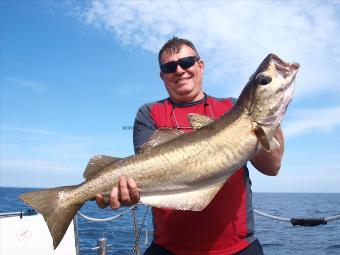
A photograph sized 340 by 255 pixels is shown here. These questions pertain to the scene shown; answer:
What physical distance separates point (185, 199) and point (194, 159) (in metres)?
0.50

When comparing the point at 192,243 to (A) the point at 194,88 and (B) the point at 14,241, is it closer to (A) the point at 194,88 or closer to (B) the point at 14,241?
(A) the point at 194,88

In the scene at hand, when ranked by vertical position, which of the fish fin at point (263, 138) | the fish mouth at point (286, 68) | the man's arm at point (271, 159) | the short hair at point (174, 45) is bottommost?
the man's arm at point (271, 159)

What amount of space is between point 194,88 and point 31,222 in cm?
550

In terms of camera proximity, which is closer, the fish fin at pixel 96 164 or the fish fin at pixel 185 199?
the fish fin at pixel 185 199

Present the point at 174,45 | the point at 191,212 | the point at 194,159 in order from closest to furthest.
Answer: the point at 194,159, the point at 191,212, the point at 174,45

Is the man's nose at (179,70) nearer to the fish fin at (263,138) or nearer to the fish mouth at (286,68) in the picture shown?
the fish mouth at (286,68)

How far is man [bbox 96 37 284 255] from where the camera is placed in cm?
488

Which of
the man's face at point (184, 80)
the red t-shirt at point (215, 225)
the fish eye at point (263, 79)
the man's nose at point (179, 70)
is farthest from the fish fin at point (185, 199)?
the man's nose at point (179, 70)

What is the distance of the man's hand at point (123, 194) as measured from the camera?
4637 millimetres

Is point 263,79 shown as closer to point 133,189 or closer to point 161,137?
point 161,137

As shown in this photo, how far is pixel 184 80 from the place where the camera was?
5.63m

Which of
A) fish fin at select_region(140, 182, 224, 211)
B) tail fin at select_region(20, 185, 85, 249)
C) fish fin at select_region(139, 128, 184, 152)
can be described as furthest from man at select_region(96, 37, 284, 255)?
fish fin at select_region(139, 128, 184, 152)

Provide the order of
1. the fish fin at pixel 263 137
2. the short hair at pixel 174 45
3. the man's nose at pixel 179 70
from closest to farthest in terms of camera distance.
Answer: the fish fin at pixel 263 137, the man's nose at pixel 179 70, the short hair at pixel 174 45

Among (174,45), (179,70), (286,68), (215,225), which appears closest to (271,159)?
(215,225)
